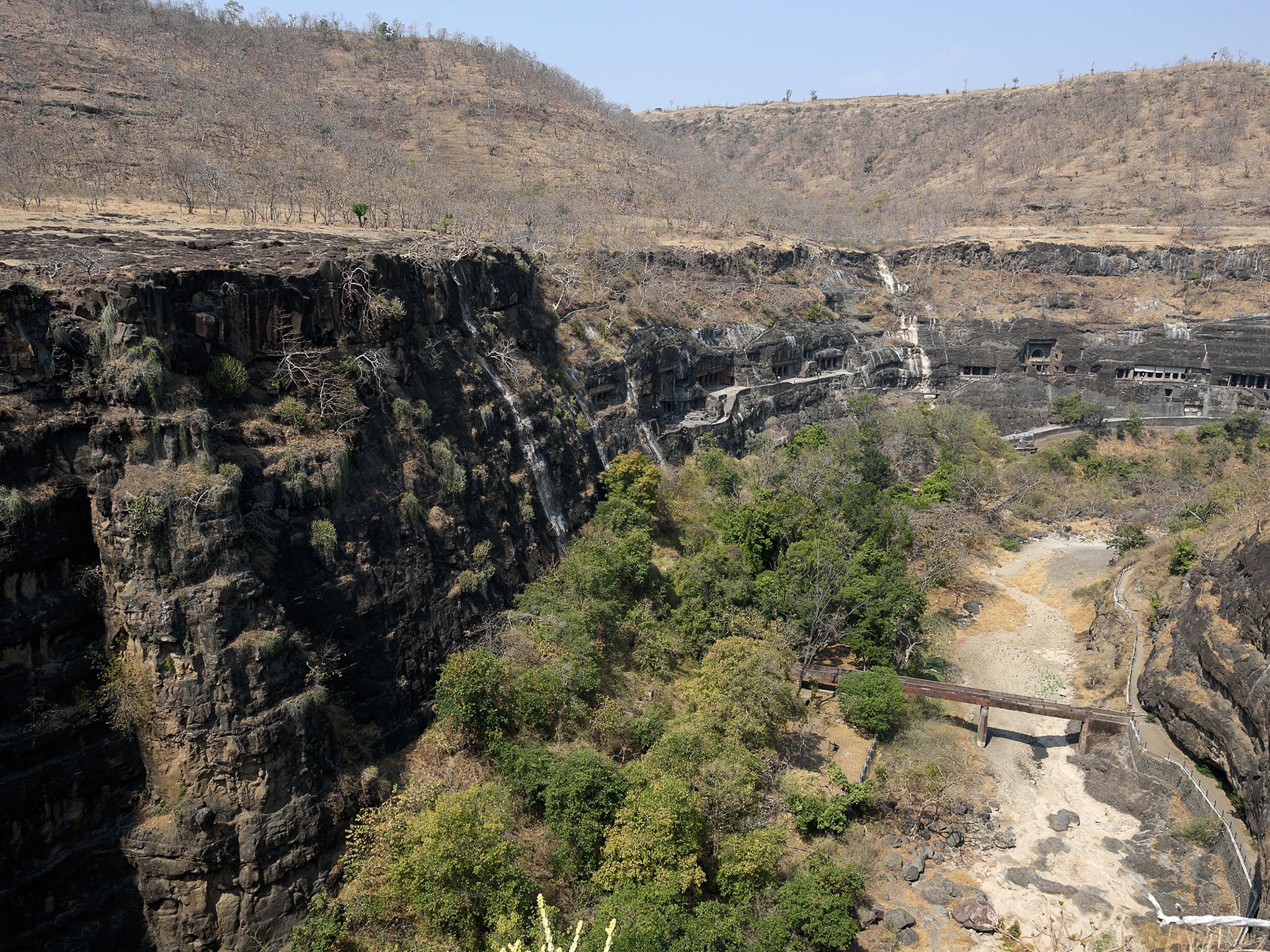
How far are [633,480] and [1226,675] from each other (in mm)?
22293

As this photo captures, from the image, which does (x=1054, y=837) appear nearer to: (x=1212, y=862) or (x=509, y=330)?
(x=1212, y=862)

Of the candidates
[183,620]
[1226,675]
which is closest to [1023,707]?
[1226,675]

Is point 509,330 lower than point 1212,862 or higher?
higher

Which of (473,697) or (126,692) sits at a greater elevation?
(126,692)

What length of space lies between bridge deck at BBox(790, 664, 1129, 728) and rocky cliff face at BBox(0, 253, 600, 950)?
17.5 m

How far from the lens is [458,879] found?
18906 millimetres

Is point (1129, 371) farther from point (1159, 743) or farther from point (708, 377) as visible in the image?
point (1159, 743)

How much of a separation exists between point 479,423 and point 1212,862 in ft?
86.9

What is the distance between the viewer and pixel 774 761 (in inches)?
1016

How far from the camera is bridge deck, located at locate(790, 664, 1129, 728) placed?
28234mm

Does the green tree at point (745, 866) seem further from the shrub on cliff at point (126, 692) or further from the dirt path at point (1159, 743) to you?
the shrub on cliff at point (126, 692)

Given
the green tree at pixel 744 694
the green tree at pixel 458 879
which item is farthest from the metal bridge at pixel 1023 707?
the green tree at pixel 458 879

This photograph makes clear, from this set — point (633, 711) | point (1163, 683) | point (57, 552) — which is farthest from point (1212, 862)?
point (57, 552)

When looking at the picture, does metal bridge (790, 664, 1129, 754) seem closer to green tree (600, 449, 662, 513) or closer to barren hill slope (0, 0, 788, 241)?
green tree (600, 449, 662, 513)
